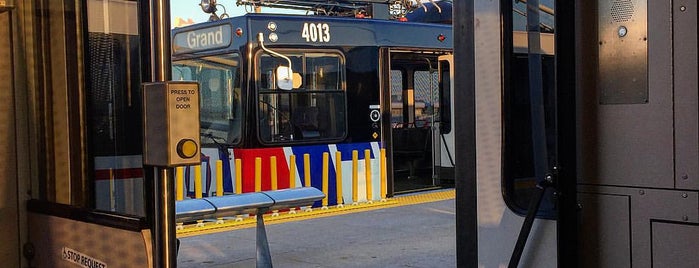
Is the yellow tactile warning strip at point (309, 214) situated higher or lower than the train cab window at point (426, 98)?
lower

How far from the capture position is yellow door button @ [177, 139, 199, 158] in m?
2.18

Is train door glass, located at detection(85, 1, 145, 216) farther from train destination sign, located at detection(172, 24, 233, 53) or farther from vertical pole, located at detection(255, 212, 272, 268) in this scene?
train destination sign, located at detection(172, 24, 233, 53)

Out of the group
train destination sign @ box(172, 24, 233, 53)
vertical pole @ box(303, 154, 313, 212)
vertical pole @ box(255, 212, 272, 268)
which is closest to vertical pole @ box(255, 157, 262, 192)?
vertical pole @ box(303, 154, 313, 212)

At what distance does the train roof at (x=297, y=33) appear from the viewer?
29.7 feet

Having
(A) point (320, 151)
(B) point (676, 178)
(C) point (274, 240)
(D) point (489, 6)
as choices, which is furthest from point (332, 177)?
(B) point (676, 178)

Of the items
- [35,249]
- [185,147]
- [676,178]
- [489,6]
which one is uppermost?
[489,6]

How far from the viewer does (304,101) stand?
30.7ft

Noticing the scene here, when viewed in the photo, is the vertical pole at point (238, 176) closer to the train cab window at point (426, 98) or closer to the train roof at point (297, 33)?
the train roof at point (297, 33)

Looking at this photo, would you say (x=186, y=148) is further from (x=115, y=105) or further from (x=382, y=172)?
(x=382, y=172)

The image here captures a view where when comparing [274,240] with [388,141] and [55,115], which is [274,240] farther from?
[55,115]

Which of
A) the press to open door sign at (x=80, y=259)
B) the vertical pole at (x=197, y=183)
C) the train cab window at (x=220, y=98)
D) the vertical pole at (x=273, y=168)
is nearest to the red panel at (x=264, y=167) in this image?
the vertical pole at (x=273, y=168)

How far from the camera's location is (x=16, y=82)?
3025 mm

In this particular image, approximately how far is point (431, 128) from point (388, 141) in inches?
46.6

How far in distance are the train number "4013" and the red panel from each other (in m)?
1.39
